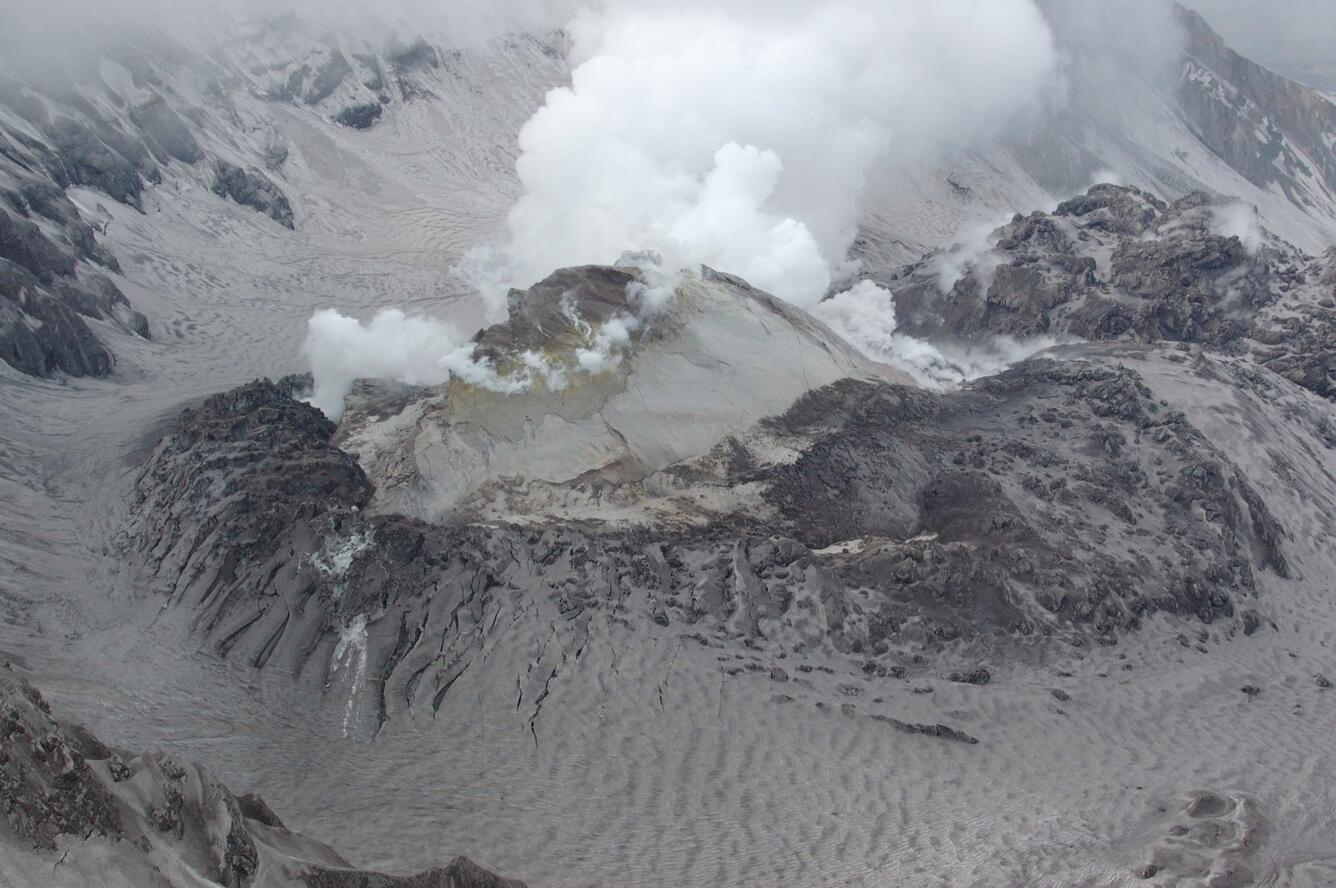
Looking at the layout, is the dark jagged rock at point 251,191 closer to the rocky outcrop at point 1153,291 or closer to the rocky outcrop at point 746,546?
the rocky outcrop at point 1153,291

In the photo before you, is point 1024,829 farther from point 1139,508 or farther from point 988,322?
point 988,322

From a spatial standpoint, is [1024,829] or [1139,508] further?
[1139,508]

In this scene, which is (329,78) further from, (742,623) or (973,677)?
(973,677)

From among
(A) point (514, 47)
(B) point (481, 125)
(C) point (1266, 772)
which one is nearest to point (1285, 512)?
(C) point (1266, 772)

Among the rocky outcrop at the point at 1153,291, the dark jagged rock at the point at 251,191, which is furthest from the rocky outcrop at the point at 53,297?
the rocky outcrop at the point at 1153,291

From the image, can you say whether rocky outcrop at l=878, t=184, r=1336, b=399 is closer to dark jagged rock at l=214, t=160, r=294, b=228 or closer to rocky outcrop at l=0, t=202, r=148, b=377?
rocky outcrop at l=0, t=202, r=148, b=377

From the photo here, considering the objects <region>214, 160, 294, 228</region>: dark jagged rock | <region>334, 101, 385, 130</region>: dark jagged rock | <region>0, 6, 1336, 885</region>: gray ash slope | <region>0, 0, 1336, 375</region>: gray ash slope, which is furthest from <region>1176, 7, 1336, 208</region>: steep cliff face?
<region>214, 160, 294, 228</region>: dark jagged rock
